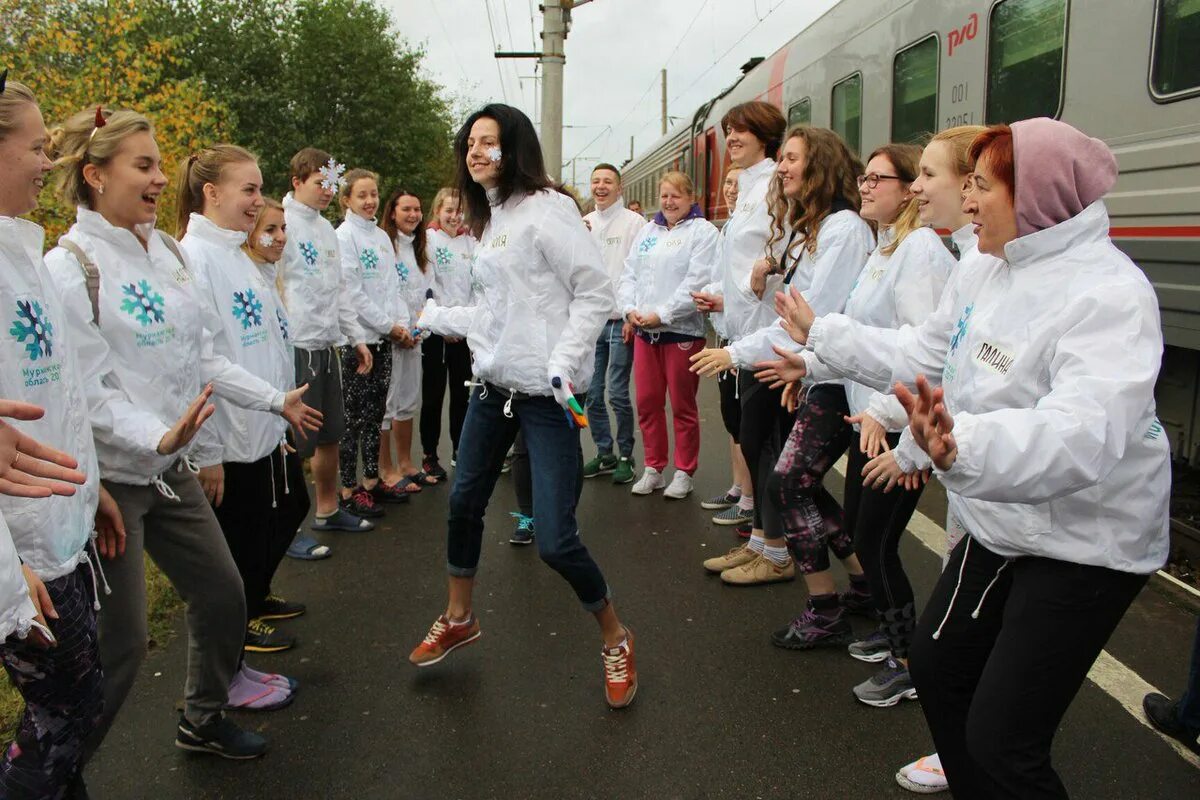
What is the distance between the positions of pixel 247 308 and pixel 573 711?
6.59 ft

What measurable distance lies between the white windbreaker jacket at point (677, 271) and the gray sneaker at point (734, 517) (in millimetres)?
1203

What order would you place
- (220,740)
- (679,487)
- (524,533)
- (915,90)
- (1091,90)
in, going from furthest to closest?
(915,90) < (679,487) < (1091,90) < (524,533) < (220,740)

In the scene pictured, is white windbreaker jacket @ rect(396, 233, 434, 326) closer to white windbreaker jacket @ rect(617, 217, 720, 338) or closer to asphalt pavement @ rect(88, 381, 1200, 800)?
white windbreaker jacket @ rect(617, 217, 720, 338)

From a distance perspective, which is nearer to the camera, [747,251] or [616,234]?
[747,251]

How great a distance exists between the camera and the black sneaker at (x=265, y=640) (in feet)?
13.1

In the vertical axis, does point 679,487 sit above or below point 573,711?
above

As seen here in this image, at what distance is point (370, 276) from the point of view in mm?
6000

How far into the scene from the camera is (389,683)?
3736 millimetres

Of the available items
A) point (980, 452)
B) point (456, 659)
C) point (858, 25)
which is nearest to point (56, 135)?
point (456, 659)

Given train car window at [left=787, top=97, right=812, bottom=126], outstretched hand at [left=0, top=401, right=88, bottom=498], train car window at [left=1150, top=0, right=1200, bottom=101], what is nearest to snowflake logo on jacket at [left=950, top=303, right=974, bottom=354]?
outstretched hand at [left=0, top=401, right=88, bottom=498]

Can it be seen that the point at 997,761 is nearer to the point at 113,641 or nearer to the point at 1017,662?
the point at 1017,662

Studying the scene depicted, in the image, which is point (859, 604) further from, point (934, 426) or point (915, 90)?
point (915, 90)

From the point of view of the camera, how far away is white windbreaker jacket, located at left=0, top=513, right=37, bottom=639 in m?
1.63

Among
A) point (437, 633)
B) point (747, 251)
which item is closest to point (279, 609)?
point (437, 633)
